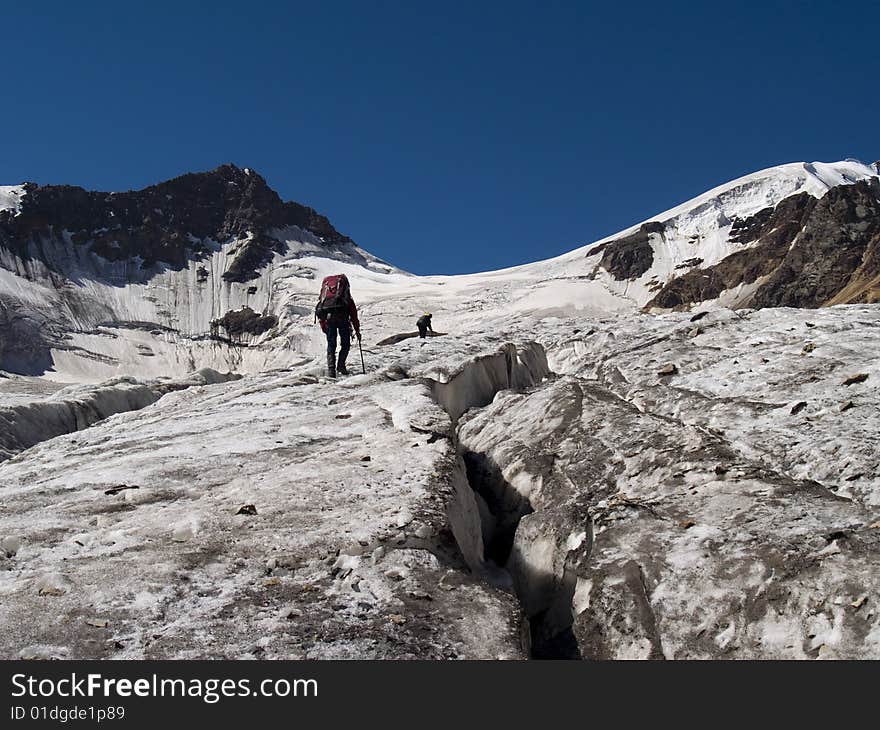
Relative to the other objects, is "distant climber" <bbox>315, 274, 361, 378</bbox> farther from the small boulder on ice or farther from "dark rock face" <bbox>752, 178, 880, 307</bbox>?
"dark rock face" <bbox>752, 178, 880, 307</bbox>

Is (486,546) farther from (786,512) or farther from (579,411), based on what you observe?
(786,512)

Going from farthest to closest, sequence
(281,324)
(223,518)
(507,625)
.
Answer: (281,324)
(223,518)
(507,625)

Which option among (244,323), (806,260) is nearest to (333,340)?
(806,260)

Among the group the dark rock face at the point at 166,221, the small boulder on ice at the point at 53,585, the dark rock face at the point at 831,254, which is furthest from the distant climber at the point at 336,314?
the dark rock face at the point at 166,221

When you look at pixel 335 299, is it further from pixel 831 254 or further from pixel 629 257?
pixel 629 257

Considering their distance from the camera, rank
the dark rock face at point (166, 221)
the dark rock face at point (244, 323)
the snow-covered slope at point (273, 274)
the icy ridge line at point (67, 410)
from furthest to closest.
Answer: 1. the dark rock face at point (166, 221)
2. the dark rock face at point (244, 323)
3. the snow-covered slope at point (273, 274)
4. the icy ridge line at point (67, 410)

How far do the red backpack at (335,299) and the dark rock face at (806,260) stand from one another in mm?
60406

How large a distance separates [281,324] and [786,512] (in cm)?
10465

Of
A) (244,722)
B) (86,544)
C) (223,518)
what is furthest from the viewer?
(223,518)

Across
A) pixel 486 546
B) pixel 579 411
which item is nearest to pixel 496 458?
pixel 579 411

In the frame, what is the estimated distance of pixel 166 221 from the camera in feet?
464

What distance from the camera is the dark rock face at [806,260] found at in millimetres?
75312

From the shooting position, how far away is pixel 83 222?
434 ft

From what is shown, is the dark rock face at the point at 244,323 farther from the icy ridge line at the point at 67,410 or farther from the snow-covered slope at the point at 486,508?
the snow-covered slope at the point at 486,508
